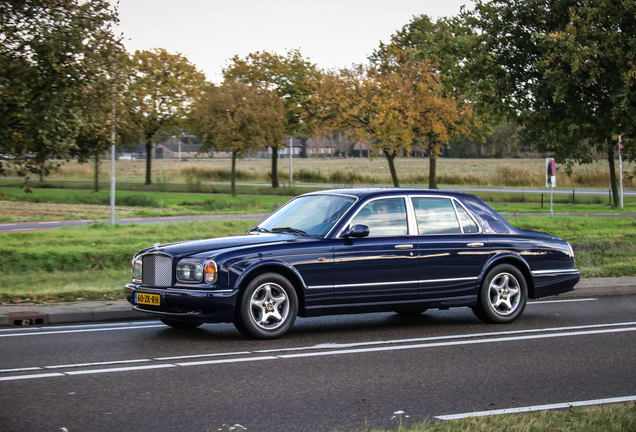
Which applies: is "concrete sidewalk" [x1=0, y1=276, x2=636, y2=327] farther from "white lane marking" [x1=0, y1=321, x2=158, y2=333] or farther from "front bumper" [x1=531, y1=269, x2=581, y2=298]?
"front bumper" [x1=531, y1=269, x2=581, y2=298]

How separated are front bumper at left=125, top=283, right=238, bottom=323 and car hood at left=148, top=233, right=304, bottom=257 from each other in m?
0.43

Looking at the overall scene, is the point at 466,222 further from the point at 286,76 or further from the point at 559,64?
the point at 286,76

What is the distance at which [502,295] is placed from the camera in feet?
33.2

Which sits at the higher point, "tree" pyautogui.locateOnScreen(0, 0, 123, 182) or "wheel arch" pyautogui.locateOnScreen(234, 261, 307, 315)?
"tree" pyautogui.locateOnScreen(0, 0, 123, 182)

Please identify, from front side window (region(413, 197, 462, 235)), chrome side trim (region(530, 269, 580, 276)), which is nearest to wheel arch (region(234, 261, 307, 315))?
front side window (region(413, 197, 462, 235))

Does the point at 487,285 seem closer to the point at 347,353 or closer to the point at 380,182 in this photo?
the point at 347,353

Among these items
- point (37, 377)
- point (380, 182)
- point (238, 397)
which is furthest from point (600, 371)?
point (380, 182)

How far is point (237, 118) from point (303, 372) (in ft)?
123

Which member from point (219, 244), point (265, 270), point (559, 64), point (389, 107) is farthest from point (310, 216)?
point (389, 107)

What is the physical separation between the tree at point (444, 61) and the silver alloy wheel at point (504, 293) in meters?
13.1

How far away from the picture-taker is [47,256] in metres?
15.8

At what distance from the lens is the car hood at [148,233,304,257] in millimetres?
8602

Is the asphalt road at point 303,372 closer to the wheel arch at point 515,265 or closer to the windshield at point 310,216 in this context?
the wheel arch at point 515,265

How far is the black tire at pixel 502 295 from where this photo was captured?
9.98 meters
